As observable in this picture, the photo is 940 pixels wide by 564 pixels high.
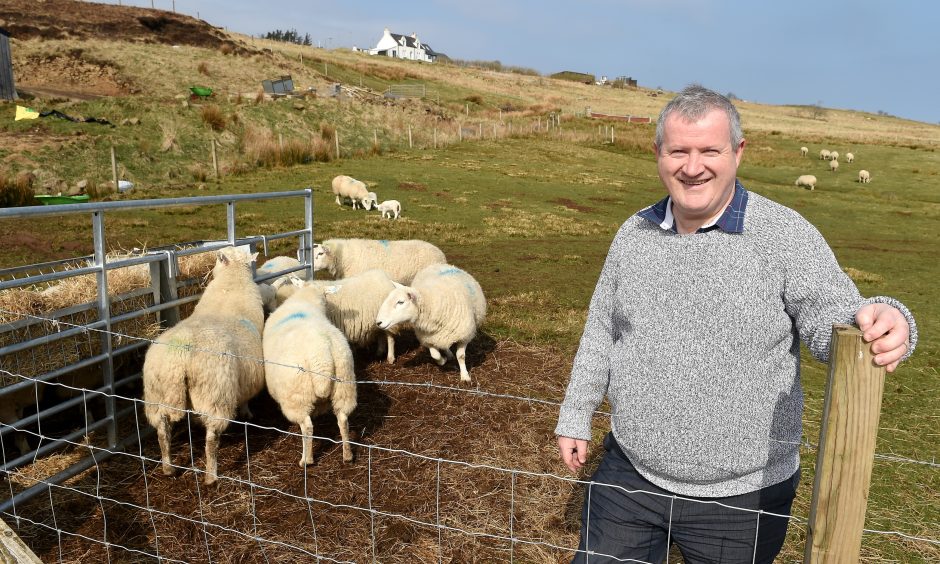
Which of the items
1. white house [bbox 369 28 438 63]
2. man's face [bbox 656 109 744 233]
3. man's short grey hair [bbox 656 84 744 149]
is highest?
white house [bbox 369 28 438 63]

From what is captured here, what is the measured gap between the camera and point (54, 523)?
417 cm

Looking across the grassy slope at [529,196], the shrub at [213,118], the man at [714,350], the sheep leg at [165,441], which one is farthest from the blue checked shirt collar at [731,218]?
the shrub at [213,118]

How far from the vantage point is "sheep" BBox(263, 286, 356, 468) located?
16.5 ft

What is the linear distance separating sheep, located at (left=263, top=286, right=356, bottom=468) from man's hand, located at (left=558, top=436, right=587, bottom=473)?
2525 mm

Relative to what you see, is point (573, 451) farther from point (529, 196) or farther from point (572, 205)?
point (529, 196)

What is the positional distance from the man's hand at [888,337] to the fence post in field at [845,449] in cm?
2

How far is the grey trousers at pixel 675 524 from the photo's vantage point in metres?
2.27

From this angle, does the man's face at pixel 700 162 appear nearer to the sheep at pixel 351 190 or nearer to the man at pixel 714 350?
the man at pixel 714 350

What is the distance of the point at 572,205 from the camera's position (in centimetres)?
2186

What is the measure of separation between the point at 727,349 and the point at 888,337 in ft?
2.00

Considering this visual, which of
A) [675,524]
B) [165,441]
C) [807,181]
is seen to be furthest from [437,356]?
[807,181]

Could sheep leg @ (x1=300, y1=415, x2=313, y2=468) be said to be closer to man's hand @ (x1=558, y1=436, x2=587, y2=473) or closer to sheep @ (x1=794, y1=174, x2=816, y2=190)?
man's hand @ (x1=558, y1=436, x2=587, y2=473)

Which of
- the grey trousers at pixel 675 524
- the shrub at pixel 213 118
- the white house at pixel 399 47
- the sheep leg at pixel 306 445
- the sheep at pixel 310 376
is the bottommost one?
the sheep leg at pixel 306 445

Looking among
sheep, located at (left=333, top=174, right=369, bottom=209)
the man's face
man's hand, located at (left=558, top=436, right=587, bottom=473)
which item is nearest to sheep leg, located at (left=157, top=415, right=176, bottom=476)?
man's hand, located at (left=558, top=436, right=587, bottom=473)
